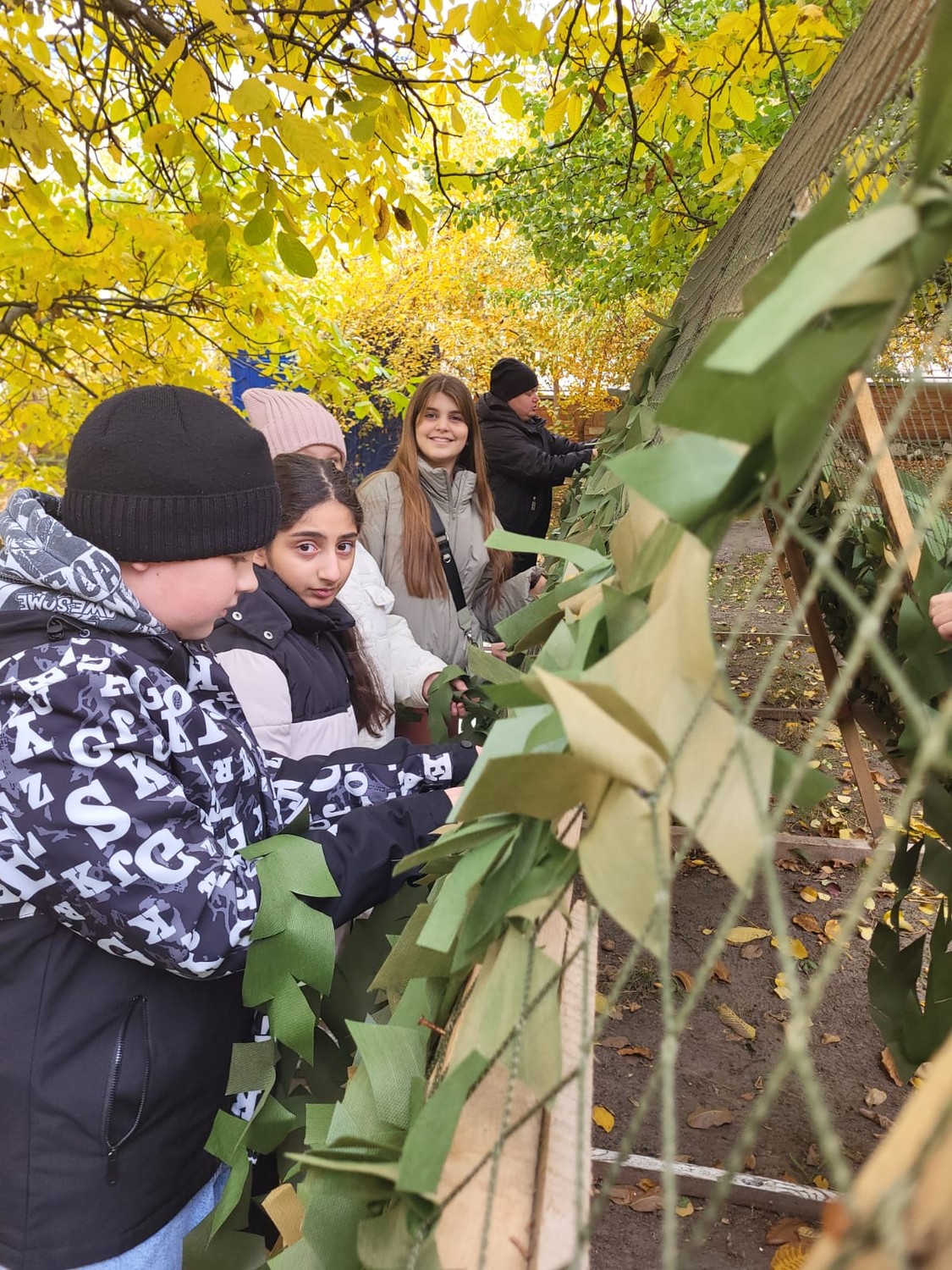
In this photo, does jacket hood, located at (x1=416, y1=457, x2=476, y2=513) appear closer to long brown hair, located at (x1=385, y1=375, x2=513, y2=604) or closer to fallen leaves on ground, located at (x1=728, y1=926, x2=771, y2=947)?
long brown hair, located at (x1=385, y1=375, x2=513, y2=604)

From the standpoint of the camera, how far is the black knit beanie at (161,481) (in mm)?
1229

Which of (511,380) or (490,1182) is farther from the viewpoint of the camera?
(511,380)

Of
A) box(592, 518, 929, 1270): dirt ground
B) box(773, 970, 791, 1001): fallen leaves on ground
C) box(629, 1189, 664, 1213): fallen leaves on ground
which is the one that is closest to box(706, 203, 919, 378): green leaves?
box(592, 518, 929, 1270): dirt ground

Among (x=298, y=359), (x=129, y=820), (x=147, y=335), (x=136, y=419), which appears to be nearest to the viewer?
(x=129, y=820)

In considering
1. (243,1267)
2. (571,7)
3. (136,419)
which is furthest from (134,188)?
(243,1267)

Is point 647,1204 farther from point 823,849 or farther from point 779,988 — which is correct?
point 823,849

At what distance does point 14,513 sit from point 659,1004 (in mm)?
2808

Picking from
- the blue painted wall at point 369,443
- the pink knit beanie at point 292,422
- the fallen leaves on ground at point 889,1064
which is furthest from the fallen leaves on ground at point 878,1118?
the blue painted wall at point 369,443

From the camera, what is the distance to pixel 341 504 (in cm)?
224

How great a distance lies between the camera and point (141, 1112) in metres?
1.17

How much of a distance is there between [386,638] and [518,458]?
A: 2397mm

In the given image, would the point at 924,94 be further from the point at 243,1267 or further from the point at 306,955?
the point at 243,1267

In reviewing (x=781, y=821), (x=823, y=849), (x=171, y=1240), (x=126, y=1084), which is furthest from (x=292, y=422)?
(x=823, y=849)

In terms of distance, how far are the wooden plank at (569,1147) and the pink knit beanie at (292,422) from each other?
2.53 m
